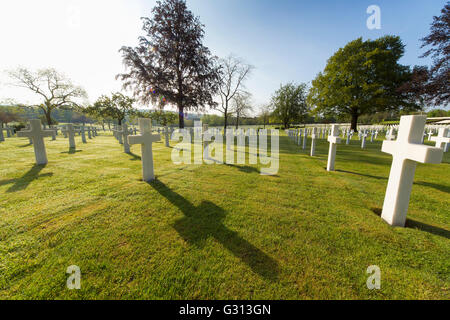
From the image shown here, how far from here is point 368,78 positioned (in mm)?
20953

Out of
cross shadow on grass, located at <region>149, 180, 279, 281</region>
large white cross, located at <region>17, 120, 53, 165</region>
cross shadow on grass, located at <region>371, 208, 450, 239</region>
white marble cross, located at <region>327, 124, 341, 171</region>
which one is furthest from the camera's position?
large white cross, located at <region>17, 120, 53, 165</region>

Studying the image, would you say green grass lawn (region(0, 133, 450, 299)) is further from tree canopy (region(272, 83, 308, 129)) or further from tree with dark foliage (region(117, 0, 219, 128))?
tree canopy (region(272, 83, 308, 129))

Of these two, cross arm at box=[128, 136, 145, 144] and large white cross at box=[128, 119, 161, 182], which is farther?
large white cross at box=[128, 119, 161, 182]

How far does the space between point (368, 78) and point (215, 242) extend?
2938 centimetres

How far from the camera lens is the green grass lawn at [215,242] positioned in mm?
1465

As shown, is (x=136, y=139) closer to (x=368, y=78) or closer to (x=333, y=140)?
(x=333, y=140)

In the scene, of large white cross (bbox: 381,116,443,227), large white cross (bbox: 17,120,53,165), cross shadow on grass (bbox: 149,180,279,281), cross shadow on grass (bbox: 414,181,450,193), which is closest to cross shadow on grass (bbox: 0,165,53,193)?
large white cross (bbox: 17,120,53,165)

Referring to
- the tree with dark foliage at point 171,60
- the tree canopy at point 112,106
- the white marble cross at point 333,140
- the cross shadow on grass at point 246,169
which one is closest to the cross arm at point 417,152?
the white marble cross at point 333,140

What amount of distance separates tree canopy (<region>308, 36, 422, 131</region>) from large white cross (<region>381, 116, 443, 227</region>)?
2491cm

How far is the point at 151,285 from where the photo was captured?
4.88 ft

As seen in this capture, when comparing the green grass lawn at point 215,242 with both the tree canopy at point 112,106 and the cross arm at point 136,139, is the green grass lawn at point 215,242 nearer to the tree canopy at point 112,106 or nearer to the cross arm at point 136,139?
the cross arm at point 136,139

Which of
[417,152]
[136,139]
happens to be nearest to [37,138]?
[136,139]

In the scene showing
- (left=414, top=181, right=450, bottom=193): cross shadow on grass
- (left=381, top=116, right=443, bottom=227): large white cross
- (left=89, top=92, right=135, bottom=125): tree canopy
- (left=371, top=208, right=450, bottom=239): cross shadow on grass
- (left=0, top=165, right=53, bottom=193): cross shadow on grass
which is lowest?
(left=371, top=208, right=450, bottom=239): cross shadow on grass

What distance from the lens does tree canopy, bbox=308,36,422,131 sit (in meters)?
20.1
